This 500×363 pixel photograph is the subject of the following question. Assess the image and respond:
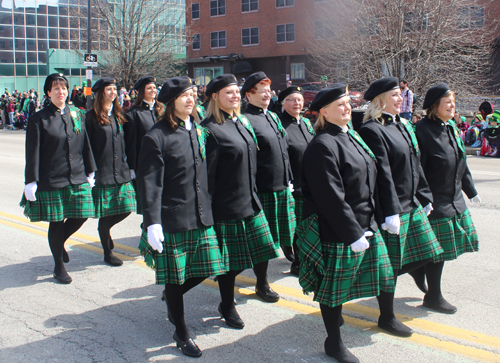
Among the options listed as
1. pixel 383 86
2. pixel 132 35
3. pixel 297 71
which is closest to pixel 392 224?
pixel 383 86

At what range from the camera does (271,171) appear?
15.8 feet

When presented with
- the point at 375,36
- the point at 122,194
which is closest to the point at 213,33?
the point at 375,36

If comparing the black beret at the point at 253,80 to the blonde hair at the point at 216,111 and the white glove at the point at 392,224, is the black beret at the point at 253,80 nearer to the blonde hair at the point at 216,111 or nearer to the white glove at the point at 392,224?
the blonde hair at the point at 216,111

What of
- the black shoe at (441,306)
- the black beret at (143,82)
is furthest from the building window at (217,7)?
the black shoe at (441,306)

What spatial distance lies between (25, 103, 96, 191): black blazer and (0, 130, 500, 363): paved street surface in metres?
1.01

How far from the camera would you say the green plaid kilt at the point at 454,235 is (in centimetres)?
420

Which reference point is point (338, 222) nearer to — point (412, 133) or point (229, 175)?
point (229, 175)

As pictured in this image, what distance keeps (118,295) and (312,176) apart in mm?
2360

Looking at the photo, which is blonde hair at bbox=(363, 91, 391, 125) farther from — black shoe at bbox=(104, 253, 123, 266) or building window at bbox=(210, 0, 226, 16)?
building window at bbox=(210, 0, 226, 16)

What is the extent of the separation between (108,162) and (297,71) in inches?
1547

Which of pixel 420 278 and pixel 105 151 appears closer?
pixel 420 278

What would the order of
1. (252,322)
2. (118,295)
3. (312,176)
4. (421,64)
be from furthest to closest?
(421,64)
(118,295)
(252,322)
(312,176)

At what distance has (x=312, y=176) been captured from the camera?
3.46 m

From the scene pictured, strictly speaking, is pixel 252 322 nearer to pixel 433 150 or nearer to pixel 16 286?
pixel 433 150
